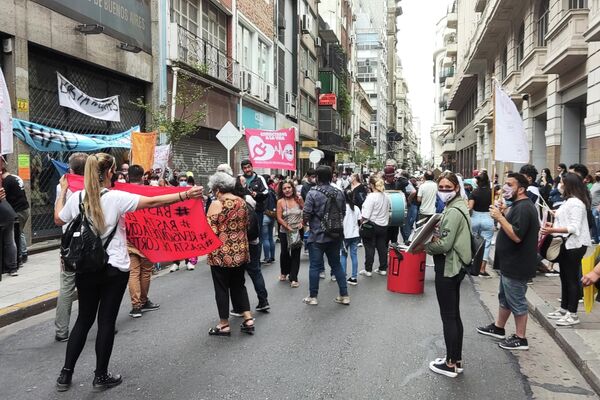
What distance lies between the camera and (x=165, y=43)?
672 inches

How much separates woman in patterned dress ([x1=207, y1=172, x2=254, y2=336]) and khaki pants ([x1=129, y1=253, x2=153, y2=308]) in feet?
4.00

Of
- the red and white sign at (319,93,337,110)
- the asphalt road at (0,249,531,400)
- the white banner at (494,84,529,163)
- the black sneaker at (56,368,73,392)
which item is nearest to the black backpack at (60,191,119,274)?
the black sneaker at (56,368,73,392)

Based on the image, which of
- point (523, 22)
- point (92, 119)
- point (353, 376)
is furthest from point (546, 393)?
point (523, 22)

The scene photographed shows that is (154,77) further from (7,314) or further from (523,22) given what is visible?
(523,22)

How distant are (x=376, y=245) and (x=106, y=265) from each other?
6391 millimetres

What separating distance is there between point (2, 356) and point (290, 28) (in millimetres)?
30885

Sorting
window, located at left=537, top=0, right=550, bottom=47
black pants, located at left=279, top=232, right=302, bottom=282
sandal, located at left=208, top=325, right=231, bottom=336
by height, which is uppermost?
window, located at left=537, top=0, right=550, bottom=47

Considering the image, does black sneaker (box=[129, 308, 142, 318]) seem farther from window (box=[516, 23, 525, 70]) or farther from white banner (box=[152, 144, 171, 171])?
window (box=[516, 23, 525, 70])

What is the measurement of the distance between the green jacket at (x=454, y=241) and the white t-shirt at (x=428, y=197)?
5897 millimetres

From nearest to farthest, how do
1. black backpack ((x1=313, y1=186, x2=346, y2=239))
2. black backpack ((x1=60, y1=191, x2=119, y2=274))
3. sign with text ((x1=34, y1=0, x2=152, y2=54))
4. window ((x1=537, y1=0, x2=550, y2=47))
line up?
black backpack ((x1=60, y1=191, x2=119, y2=274))
black backpack ((x1=313, y1=186, x2=346, y2=239))
sign with text ((x1=34, y1=0, x2=152, y2=54))
window ((x1=537, y1=0, x2=550, y2=47))

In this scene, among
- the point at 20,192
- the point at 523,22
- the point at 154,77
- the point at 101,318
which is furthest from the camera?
the point at 523,22

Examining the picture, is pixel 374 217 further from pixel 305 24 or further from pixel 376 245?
pixel 305 24

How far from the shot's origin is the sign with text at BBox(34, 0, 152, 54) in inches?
495

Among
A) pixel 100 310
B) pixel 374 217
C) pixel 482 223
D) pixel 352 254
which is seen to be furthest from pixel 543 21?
pixel 100 310
